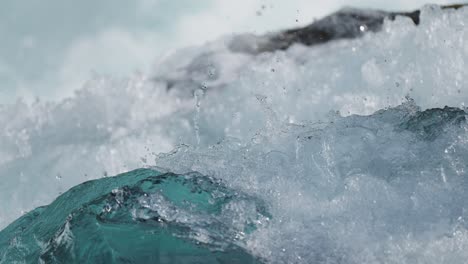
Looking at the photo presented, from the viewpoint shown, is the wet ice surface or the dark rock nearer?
the wet ice surface

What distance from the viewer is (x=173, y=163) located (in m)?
2.64

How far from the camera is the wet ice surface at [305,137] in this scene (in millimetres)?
1928

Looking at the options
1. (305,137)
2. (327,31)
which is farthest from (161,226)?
Result: (327,31)

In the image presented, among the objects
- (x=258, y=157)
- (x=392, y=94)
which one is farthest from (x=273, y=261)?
(x=392, y=94)

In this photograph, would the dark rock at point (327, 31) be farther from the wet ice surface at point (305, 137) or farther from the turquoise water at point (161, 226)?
the turquoise water at point (161, 226)

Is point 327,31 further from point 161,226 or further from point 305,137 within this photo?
point 161,226

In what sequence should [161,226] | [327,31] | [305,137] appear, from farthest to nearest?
[327,31] < [305,137] < [161,226]

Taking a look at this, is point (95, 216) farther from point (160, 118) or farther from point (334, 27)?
point (334, 27)

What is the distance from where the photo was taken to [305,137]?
7.92ft

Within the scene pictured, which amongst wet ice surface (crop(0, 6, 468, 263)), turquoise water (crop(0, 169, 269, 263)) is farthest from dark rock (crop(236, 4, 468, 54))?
turquoise water (crop(0, 169, 269, 263))

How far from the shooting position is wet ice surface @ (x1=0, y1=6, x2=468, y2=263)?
193cm

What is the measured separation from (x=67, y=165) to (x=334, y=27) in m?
2.36

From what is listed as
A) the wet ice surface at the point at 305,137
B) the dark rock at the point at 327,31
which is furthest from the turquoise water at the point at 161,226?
the dark rock at the point at 327,31

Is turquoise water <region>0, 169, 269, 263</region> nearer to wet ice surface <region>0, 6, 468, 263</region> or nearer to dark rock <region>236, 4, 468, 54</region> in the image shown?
wet ice surface <region>0, 6, 468, 263</region>
